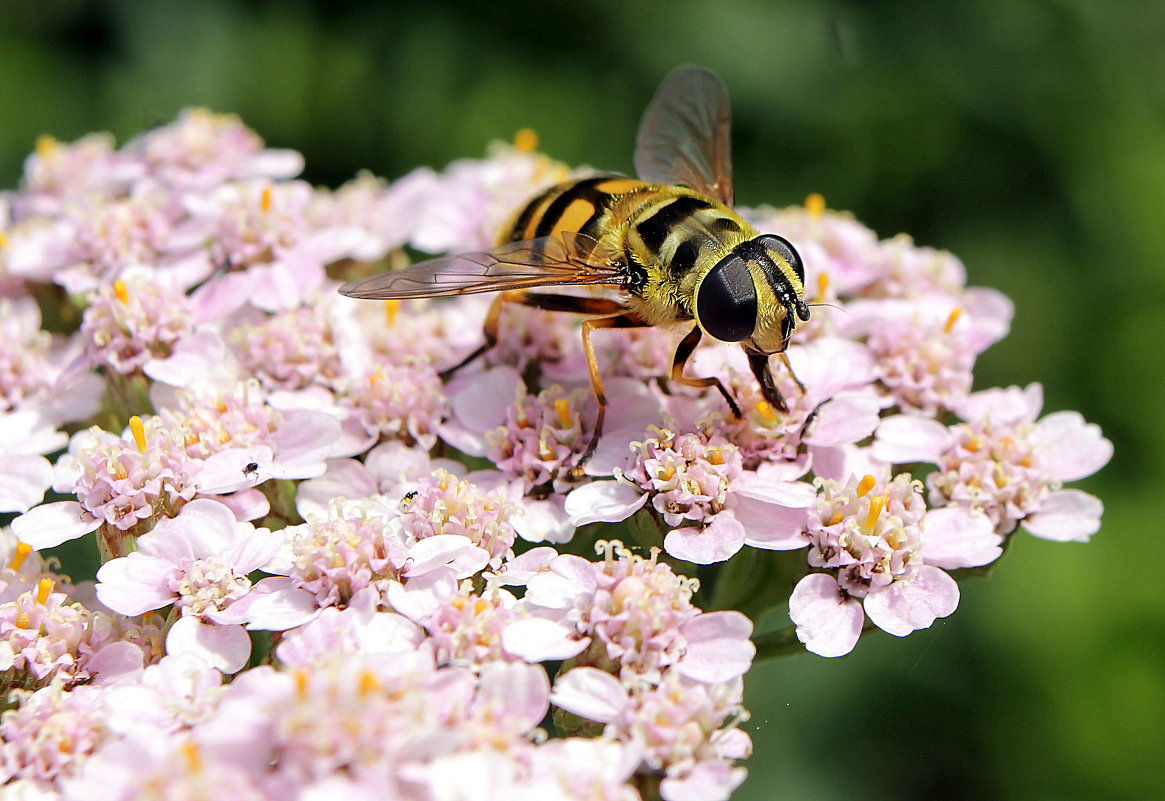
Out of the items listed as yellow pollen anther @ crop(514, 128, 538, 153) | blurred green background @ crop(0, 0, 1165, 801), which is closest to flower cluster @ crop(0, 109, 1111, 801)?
yellow pollen anther @ crop(514, 128, 538, 153)

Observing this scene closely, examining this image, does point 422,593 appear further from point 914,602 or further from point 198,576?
point 914,602

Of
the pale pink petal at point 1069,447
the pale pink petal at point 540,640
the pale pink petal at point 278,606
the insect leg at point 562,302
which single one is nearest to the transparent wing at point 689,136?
the insect leg at point 562,302

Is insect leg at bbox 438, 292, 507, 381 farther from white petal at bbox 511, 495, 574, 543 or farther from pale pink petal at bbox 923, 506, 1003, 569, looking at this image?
pale pink petal at bbox 923, 506, 1003, 569

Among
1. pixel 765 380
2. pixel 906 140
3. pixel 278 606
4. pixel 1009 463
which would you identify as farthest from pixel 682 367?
pixel 906 140

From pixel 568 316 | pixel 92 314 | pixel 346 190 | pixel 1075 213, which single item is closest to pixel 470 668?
pixel 568 316

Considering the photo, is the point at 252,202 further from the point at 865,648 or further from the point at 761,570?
the point at 865,648

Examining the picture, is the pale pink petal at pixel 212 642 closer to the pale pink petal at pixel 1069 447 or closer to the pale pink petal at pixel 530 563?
the pale pink petal at pixel 530 563

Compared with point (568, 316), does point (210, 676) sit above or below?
below
